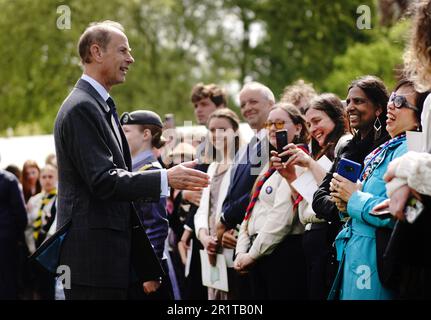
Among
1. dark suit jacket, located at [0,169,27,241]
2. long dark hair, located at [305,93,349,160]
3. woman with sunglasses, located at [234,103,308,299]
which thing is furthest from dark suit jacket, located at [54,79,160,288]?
dark suit jacket, located at [0,169,27,241]

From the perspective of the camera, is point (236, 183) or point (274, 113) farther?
point (236, 183)

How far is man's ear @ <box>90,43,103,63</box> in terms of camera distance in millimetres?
5785

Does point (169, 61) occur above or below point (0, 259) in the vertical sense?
above

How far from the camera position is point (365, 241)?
17.3 ft

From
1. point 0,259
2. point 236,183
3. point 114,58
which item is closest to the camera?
point 114,58

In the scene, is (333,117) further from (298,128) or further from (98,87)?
(98,87)

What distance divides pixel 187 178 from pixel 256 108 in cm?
335

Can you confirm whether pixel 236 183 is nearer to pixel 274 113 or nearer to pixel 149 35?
pixel 274 113

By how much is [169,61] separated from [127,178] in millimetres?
26618

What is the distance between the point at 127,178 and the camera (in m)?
5.37

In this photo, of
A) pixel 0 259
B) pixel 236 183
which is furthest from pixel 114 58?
pixel 0 259

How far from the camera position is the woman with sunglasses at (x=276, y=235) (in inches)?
283

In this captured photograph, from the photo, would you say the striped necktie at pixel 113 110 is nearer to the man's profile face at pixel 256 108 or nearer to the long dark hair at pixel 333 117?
the long dark hair at pixel 333 117

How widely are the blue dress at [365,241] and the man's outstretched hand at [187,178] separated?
3.00 feet
